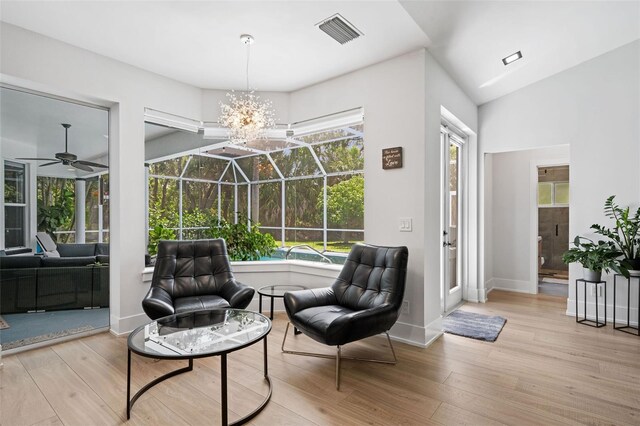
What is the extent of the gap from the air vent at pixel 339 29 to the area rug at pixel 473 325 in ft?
10.5

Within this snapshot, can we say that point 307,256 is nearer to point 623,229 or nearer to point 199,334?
point 199,334

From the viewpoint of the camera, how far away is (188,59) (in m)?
3.53

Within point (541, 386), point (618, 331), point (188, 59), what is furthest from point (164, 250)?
point (618, 331)

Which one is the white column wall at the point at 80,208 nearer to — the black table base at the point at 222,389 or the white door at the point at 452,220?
the black table base at the point at 222,389

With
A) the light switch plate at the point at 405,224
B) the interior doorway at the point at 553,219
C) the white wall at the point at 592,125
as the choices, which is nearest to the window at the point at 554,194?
the interior doorway at the point at 553,219

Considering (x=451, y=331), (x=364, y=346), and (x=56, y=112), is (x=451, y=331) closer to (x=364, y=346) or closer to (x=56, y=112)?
(x=364, y=346)

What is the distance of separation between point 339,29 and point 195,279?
9.43ft

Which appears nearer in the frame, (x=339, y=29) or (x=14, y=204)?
(x=339, y=29)

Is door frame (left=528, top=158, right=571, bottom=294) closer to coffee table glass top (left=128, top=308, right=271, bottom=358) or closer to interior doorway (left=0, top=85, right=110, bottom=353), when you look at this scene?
coffee table glass top (left=128, top=308, right=271, bottom=358)

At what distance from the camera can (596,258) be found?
363 centimetres

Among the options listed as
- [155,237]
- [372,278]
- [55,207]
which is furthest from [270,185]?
[372,278]

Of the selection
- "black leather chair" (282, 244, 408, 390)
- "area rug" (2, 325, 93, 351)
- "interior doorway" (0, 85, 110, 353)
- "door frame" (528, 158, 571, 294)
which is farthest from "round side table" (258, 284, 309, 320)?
"door frame" (528, 158, 571, 294)

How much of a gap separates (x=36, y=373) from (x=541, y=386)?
13.0ft

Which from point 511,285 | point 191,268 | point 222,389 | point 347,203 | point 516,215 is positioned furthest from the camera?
point 511,285
